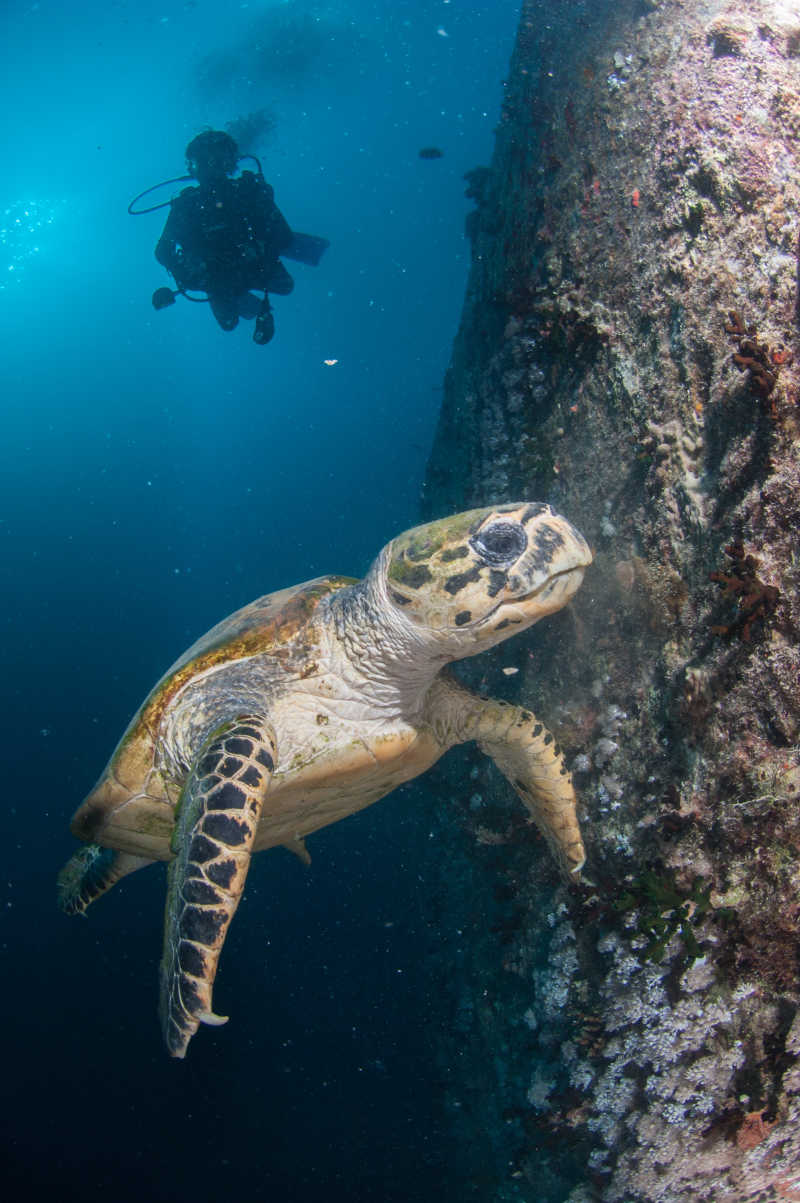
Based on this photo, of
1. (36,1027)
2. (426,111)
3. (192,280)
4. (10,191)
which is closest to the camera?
(192,280)

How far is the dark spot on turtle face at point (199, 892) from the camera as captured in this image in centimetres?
169

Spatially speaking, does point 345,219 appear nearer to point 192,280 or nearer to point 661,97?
point 192,280

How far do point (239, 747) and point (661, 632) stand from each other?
5.09 ft

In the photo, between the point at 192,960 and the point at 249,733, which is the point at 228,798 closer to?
the point at 249,733

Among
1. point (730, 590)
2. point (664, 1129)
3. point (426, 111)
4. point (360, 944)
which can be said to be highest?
point (426, 111)

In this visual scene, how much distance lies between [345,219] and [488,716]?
6562 cm

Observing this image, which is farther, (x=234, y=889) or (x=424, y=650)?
(x=424, y=650)

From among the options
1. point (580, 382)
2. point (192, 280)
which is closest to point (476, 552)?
point (580, 382)

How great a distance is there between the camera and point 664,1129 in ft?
6.45

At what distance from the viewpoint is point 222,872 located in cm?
172

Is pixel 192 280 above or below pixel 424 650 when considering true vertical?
above

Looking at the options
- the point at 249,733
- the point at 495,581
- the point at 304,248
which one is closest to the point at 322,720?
the point at 249,733

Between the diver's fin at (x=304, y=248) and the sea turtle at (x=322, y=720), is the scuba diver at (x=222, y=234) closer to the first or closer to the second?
the diver's fin at (x=304, y=248)

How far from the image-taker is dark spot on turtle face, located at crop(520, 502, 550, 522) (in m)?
2.00
